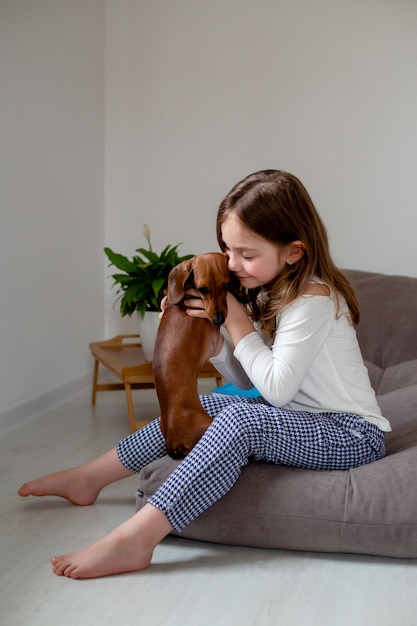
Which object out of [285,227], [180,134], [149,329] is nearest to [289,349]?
[285,227]

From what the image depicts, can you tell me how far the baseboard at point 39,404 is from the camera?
10.1 feet

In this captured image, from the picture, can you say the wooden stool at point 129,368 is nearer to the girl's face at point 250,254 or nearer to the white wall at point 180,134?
the white wall at point 180,134

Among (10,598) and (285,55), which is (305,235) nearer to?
(10,598)

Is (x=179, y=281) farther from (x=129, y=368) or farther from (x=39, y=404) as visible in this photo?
(x=39, y=404)

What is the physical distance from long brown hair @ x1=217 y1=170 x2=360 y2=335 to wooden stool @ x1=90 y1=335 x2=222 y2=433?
1.10 metres

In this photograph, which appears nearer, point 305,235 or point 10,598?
point 10,598

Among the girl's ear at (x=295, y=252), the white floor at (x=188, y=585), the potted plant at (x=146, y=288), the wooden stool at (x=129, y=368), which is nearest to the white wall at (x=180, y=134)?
the wooden stool at (x=129, y=368)

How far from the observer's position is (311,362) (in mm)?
1912

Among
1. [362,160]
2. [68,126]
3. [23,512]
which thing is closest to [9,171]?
[68,126]

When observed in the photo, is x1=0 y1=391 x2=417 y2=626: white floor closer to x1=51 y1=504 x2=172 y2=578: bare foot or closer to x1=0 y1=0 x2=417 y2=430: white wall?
x1=51 y1=504 x2=172 y2=578: bare foot

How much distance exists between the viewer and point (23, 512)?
2176mm

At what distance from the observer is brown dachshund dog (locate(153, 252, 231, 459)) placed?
6.17ft

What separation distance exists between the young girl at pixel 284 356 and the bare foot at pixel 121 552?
0.03m

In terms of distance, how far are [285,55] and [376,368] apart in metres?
1.69
